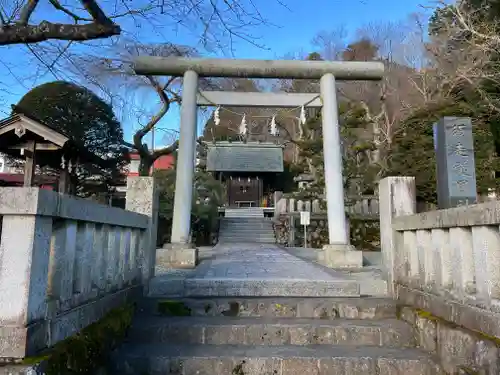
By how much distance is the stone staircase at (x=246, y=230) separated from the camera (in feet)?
58.0

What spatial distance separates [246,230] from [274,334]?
15401 mm

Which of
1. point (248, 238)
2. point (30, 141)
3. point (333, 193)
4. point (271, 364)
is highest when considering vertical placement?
point (30, 141)

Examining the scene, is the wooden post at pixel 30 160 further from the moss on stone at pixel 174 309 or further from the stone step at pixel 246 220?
the stone step at pixel 246 220

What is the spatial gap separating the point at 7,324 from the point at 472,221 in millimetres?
3098

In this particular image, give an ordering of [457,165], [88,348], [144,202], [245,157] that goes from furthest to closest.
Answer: [245,157]
[457,165]
[144,202]
[88,348]

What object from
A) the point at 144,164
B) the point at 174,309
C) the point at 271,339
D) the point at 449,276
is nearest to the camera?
the point at 449,276

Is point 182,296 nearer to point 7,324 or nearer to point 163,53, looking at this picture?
point 7,324

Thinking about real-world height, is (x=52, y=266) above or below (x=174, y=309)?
above

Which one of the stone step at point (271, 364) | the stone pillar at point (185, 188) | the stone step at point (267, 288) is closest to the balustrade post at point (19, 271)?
the stone step at point (271, 364)

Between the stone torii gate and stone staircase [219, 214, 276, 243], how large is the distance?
9.60 m

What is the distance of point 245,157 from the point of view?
90.7 feet

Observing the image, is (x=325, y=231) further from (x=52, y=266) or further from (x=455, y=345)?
(x=52, y=266)

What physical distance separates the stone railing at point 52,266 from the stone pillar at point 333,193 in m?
4.87

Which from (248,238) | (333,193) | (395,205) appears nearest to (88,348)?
(395,205)
